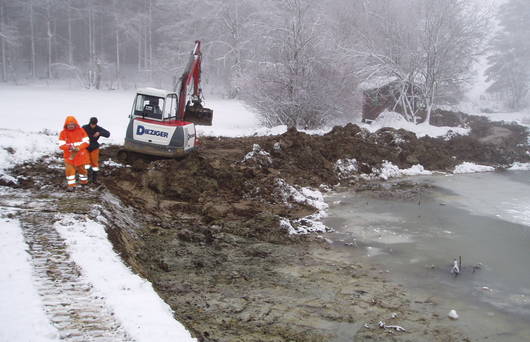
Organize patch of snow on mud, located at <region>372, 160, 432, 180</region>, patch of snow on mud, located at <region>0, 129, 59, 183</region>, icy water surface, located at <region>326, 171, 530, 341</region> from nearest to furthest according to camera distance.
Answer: icy water surface, located at <region>326, 171, 530, 341</region>
patch of snow on mud, located at <region>0, 129, 59, 183</region>
patch of snow on mud, located at <region>372, 160, 432, 180</region>

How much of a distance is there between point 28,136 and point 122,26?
99.8ft

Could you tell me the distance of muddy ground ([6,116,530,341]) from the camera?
6.08 m

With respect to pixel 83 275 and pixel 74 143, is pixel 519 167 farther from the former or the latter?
pixel 83 275

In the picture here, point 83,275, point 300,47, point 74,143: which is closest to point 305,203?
point 74,143

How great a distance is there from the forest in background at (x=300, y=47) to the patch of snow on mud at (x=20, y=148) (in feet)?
36.2

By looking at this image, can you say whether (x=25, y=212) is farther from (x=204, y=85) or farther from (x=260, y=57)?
(x=204, y=85)

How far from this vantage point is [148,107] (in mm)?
12031

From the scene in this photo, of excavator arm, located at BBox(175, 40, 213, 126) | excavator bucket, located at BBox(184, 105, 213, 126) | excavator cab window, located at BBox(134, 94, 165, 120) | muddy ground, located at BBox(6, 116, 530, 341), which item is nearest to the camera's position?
muddy ground, located at BBox(6, 116, 530, 341)

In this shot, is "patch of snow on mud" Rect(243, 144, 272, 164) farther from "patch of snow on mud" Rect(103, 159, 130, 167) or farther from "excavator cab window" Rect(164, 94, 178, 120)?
"patch of snow on mud" Rect(103, 159, 130, 167)

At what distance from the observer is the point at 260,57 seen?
77.3 feet

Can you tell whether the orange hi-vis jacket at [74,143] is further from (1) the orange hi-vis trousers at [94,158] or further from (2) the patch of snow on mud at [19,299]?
(2) the patch of snow on mud at [19,299]

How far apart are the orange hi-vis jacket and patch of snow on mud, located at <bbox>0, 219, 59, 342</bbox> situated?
2731mm

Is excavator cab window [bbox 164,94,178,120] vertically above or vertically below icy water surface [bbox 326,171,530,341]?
above

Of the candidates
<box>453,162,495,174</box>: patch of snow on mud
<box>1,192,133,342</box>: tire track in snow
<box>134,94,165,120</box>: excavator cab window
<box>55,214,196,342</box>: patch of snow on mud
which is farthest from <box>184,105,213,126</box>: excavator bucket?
<box>453,162,495,174</box>: patch of snow on mud
